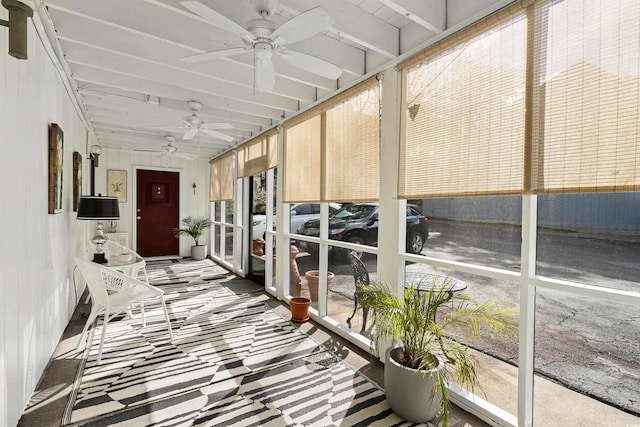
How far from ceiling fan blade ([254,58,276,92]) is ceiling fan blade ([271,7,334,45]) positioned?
0.18 metres

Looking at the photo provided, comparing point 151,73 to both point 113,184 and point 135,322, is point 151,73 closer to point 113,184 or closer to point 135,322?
point 135,322

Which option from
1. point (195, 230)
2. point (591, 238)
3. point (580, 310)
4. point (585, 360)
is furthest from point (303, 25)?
point (195, 230)

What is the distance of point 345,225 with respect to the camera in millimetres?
3412

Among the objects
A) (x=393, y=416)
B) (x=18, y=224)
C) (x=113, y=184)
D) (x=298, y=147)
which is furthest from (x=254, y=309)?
(x=113, y=184)

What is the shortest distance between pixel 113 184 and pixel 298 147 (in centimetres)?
481

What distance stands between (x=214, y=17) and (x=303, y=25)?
1.45 feet

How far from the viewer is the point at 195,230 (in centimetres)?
711

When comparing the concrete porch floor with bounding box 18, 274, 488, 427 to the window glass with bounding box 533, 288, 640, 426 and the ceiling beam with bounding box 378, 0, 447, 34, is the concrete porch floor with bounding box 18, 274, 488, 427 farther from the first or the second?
the ceiling beam with bounding box 378, 0, 447, 34

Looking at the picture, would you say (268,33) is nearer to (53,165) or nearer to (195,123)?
(53,165)

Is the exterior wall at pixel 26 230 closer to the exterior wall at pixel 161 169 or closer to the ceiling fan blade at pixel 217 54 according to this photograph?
the ceiling fan blade at pixel 217 54

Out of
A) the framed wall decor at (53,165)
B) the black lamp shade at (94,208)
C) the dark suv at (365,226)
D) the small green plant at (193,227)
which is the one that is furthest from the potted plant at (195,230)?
the framed wall decor at (53,165)

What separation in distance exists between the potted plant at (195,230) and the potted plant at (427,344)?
5.86 meters

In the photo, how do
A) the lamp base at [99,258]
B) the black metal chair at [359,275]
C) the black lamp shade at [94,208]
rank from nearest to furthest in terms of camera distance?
1. the black metal chair at [359,275]
2. the black lamp shade at [94,208]
3. the lamp base at [99,258]

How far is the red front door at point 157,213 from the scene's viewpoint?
6.96m
